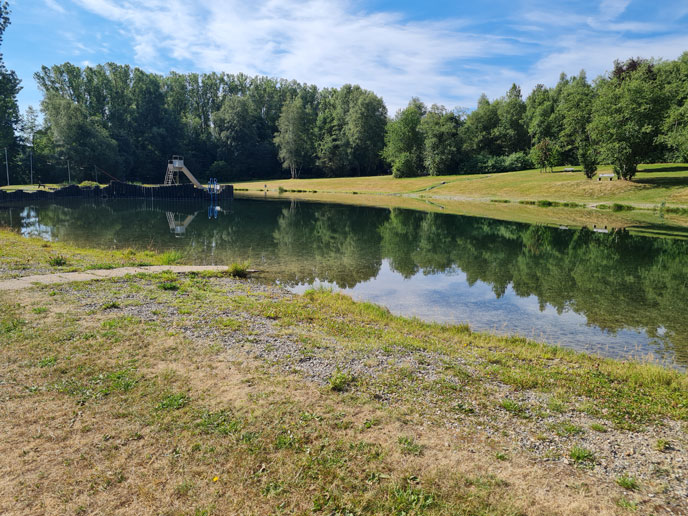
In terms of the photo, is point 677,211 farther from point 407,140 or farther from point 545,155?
point 407,140

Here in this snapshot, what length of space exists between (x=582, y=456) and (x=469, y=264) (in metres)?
15.9

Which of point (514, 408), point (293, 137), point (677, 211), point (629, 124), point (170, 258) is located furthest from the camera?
point (293, 137)

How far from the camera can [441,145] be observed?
87500 mm

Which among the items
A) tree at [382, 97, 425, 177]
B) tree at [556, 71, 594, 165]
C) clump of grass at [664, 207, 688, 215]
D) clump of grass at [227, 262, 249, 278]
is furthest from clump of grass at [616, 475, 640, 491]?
tree at [382, 97, 425, 177]

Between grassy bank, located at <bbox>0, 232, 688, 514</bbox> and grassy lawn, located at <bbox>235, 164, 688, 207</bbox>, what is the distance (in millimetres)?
48486

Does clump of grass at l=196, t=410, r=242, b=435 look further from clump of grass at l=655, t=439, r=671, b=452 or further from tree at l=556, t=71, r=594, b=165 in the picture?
tree at l=556, t=71, r=594, b=165

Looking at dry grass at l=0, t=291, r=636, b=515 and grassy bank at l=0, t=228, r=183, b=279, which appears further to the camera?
grassy bank at l=0, t=228, r=183, b=279

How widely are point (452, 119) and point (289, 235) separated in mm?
76355

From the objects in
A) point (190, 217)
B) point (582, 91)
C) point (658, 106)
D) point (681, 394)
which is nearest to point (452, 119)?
point (582, 91)

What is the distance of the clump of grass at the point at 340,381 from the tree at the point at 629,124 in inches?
2315

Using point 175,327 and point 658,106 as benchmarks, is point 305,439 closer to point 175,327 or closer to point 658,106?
point 175,327

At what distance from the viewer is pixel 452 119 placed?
92.6 meters

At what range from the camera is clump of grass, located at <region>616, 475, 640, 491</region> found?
4.65 metres

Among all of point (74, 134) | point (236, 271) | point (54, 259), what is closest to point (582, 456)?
point (236, 271)
